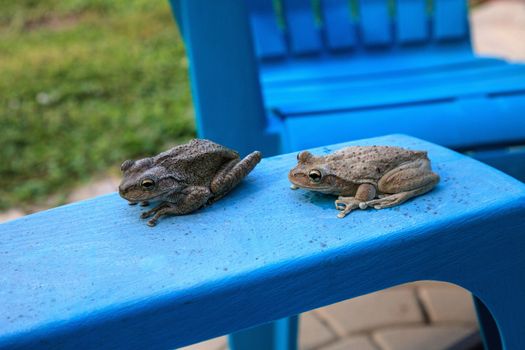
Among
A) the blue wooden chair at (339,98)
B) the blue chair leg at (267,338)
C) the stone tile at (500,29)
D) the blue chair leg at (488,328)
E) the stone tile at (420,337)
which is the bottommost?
the stone tile at (420,337)

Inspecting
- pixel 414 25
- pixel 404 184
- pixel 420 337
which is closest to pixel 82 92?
pixel 414 25

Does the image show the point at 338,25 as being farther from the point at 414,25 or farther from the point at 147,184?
the point at 147,184

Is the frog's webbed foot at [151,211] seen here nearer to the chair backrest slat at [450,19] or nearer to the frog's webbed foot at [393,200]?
the frog's webbed foot at [393,200]

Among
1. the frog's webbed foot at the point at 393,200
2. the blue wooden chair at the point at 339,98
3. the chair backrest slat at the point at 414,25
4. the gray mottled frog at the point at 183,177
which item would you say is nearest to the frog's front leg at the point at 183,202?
the gray mottled frog at the point at 183,177

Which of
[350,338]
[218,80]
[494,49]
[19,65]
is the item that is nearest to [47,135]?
[19,65]

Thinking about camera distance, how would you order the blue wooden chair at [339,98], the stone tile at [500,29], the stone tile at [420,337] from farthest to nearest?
the stone tile at [500,29], the stone tile at [420,337], the blue wooden chair at [339,98]

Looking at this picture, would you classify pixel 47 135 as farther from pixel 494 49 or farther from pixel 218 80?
pixel 494 49

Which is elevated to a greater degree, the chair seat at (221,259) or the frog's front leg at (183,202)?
the frog's front leg at (183,202)
